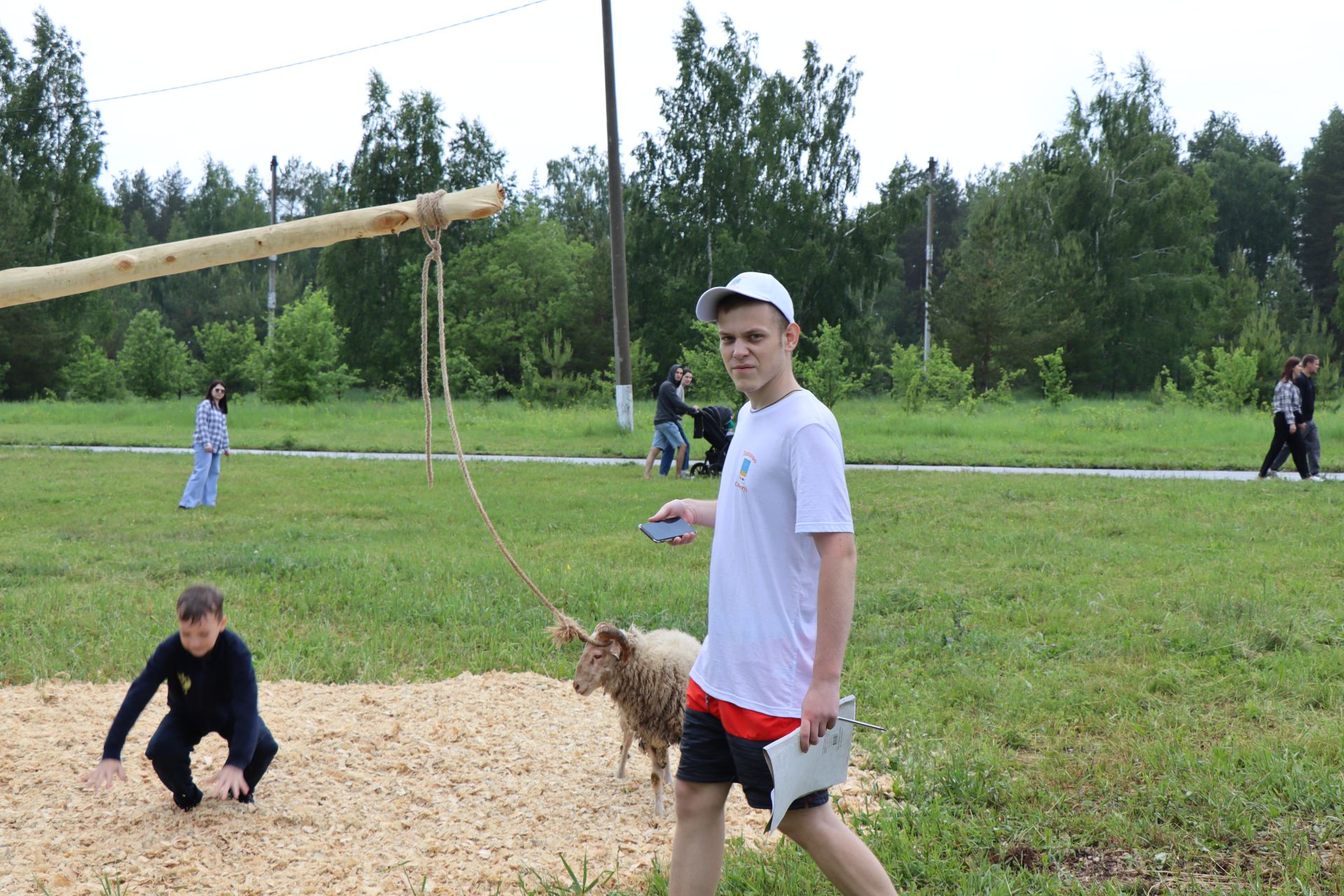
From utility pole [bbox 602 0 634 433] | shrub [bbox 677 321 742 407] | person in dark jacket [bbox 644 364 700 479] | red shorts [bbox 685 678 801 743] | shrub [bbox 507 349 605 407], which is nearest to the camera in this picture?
red shorts [bbox 685 678 801 743]

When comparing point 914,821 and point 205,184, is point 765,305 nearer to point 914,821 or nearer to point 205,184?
point 914,821

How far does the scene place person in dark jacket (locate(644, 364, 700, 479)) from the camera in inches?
643

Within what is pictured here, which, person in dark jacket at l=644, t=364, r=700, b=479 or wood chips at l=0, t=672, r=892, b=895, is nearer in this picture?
wood chips at l=0, t=672, r=892, b=895

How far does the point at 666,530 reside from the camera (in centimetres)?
346

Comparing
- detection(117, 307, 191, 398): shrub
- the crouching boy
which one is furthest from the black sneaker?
detection(117, 307, 191, 398): shrub

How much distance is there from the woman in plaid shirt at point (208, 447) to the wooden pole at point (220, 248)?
34.3 ft

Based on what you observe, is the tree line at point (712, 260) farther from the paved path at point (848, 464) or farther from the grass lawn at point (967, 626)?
the grass lawn at point (967, 626)

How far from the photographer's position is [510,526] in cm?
1234

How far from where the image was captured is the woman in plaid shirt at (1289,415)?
15.2 meters

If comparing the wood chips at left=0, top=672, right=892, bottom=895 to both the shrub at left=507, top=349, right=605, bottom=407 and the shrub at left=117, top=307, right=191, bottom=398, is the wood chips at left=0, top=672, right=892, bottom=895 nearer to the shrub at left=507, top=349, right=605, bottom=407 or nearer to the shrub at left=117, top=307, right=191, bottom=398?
the shrub at left=507, top=349, right=605, bottom=407

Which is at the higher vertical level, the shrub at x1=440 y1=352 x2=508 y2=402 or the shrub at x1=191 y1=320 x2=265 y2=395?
the shrub at x1=191 y1=320 x2=265 y2=395

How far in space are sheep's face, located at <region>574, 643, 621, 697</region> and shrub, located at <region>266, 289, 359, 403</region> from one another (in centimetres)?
3110

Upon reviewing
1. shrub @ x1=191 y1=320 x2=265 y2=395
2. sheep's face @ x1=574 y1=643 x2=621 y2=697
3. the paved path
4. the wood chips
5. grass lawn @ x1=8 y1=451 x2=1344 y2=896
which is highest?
shrub @ x1=191 y1=320 x2=265 y2=395

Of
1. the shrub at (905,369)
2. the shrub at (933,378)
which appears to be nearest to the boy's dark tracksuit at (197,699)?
the shrub at (933,378)
